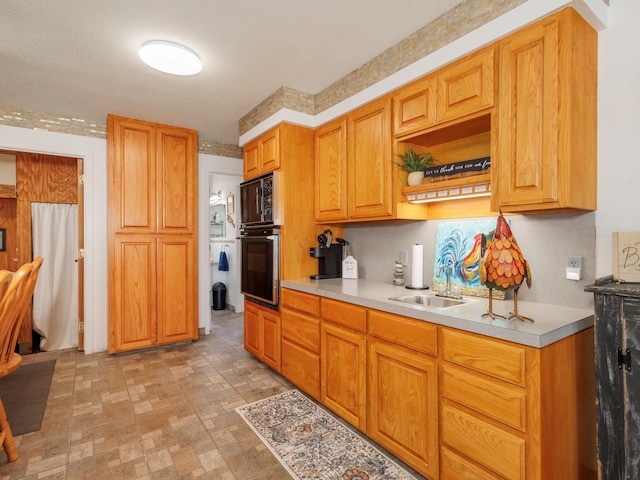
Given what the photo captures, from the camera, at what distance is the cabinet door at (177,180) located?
379 cm

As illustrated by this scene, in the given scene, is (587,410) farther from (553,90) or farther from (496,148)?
→ (553,90)

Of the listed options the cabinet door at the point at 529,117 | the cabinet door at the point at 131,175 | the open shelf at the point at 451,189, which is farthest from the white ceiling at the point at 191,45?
the open shelf at the point at 451,189

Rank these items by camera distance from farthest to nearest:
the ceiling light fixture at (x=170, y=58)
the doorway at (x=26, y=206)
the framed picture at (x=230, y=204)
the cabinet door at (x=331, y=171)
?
the framed picture at (x=230, y=204), the doorway at (x=26, y=206), the cabinet door at (x=331, y=171), the ceiling light fixture at (x=170, y=58)

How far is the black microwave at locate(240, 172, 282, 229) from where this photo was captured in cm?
291

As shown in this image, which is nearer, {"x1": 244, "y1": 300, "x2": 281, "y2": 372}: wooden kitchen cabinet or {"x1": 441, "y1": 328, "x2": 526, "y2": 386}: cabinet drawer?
{"x1": 441, "y1": 328, "x2": 526, "y2": 386}: cabinet drawer

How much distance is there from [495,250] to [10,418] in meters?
3.28

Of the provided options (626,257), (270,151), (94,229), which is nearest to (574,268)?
(626,257)

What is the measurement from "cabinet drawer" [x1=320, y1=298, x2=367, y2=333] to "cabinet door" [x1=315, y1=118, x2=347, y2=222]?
77 cm

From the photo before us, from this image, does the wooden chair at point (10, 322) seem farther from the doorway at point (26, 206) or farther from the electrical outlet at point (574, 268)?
the electrical outlet at point (574, 268)

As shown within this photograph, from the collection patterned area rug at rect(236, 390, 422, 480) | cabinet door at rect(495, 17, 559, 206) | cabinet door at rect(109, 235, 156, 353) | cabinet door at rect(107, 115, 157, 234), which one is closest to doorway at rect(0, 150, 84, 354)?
cabinet door at rect(109, 235, 156, 353)

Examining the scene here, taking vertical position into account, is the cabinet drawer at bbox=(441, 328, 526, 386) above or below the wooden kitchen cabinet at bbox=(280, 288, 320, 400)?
above

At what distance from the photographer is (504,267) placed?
148 centimetres

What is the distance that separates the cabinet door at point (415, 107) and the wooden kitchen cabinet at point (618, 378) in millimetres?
1299

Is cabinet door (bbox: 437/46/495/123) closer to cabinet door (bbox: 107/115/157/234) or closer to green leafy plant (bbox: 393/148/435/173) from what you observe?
green leafy plant (bbox: 393/148/435/173)
